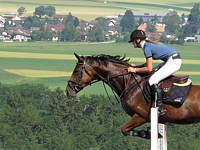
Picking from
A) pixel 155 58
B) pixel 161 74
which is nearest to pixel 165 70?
pixel 161 74

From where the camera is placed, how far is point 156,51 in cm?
1200

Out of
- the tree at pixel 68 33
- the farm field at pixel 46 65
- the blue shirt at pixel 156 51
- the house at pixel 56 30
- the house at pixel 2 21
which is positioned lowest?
the house at pixel 2 21

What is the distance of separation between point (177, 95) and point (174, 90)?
0.31 feet

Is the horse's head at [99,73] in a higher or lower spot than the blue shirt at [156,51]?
lower

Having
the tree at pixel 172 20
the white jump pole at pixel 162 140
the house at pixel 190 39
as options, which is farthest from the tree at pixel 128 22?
the white jump pole at pixel 162 140

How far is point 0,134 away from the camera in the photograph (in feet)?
130

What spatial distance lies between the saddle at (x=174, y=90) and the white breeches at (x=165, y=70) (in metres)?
0.12

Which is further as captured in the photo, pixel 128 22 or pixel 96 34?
pixel 128 22

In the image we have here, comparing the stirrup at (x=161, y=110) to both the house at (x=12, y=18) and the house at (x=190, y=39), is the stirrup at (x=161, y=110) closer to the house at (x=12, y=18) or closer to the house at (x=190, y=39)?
the house at (x=190, y=39)

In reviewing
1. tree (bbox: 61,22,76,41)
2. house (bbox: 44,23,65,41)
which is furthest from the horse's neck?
tree (bbox: 61,22,76,41)

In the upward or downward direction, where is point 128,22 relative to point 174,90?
downward

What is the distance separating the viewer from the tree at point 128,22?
159 m

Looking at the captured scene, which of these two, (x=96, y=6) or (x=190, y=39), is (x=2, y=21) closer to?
(x=96, y=6)

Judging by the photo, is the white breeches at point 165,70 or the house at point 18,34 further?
the house at point 18,34
